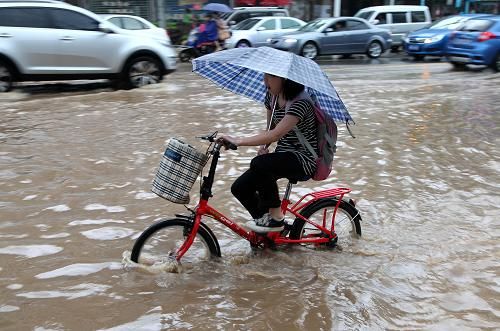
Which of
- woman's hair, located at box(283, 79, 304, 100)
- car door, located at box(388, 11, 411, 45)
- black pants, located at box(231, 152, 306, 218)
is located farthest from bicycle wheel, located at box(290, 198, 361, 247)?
car door, located at box(388, 11, 411, 45)

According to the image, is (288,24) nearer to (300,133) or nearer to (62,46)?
(62,46)

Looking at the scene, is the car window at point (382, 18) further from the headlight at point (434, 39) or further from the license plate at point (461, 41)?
the license plate at point (461, 41)

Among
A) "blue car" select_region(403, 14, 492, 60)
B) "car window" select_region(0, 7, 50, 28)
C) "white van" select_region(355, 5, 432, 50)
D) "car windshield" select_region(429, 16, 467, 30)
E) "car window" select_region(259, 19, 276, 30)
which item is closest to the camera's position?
"car window" select_region(0, 7, 50, 28)

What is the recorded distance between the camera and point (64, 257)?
4234 millimetres

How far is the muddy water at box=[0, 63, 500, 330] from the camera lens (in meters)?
3.56

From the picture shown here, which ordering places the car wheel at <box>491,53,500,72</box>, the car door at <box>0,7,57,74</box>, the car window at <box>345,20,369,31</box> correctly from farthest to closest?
the car window at <box>345,20,369,31</box>
the car wheel at <box>491,53,500,72</box>
the car door at <box>0,7,57,74</box>

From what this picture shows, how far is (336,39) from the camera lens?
1945 cm

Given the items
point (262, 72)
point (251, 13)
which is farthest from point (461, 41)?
point (262, 72)

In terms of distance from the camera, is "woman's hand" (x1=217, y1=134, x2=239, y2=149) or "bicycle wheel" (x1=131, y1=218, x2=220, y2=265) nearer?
"woman's hand" (x1=217, y1=134, x2=239, y2=149)

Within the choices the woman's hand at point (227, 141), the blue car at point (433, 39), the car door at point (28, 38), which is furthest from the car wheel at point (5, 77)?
the blue car at point (433, 39)

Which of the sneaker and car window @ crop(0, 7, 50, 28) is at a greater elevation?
car window @ crop(0, 7, 50, 28)

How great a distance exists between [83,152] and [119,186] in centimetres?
143

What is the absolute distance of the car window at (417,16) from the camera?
23.3m

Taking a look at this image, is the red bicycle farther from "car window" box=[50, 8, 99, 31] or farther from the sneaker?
"car window" box=[50, 8, 99, 31]
